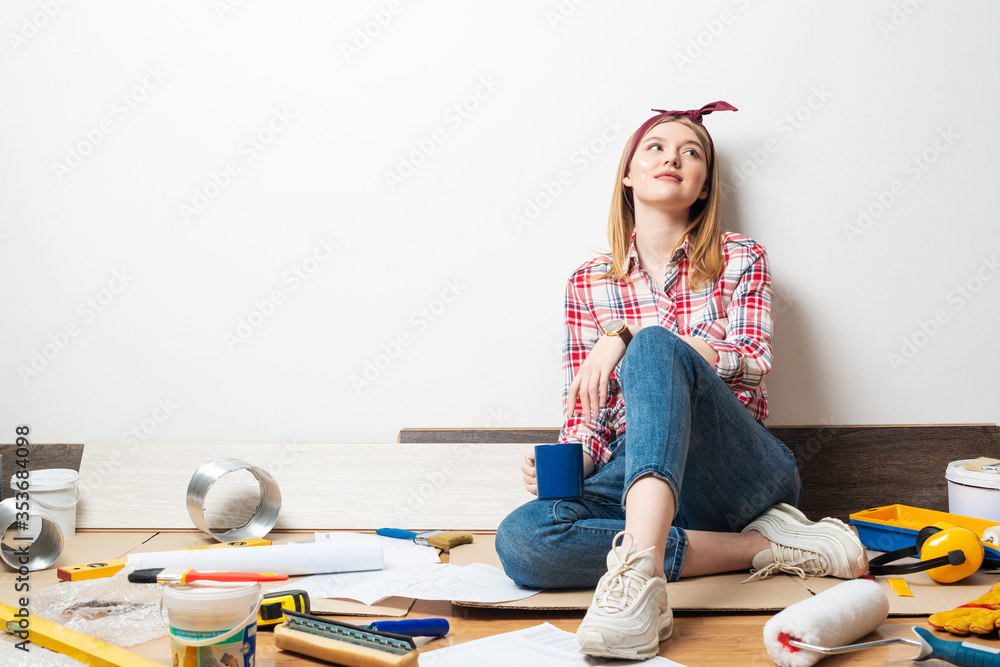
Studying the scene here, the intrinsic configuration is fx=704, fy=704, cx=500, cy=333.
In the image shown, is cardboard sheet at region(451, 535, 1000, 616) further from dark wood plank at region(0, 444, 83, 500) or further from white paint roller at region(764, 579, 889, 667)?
dark wood plank at region(0, 444, 83, 500)

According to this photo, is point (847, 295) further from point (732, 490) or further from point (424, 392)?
point (424, 392)

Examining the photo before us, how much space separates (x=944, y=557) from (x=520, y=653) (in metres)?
0.87

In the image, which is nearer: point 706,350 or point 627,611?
point 627,611

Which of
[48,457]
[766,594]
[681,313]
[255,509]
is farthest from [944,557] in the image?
[48,457]

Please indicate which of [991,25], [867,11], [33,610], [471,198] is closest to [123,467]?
[33,610]

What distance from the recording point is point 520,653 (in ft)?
3.34

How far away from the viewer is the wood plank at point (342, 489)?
189 centimetres

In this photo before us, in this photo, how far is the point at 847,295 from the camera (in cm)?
189

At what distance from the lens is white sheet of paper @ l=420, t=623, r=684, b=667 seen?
982mm

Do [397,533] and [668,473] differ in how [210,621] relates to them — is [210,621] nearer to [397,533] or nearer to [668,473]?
[668,473]

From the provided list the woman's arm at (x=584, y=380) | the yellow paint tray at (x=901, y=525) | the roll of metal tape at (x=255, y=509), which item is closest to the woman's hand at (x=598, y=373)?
the woman's arm at (x=584, y=380)

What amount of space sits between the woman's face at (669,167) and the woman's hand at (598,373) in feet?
1.89

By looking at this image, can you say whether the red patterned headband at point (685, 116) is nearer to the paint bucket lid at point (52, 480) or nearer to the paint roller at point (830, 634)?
the paint roller at point (830, 634)

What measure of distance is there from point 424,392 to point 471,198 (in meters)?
0.55
